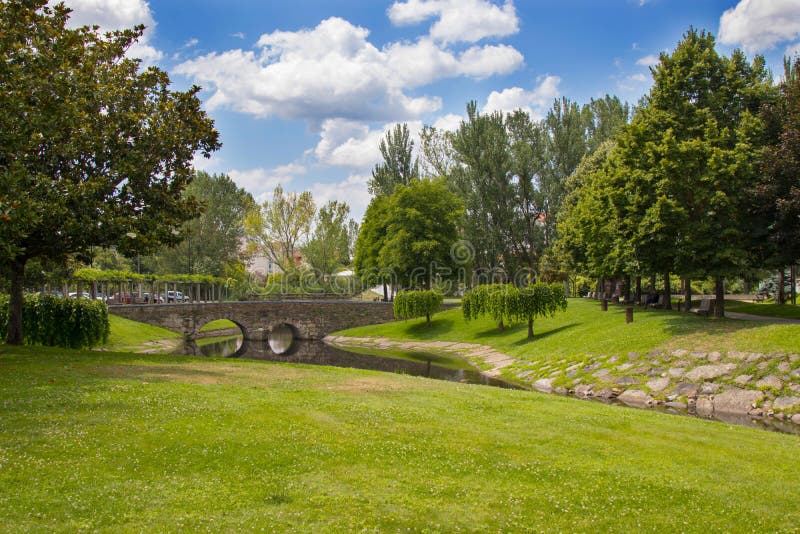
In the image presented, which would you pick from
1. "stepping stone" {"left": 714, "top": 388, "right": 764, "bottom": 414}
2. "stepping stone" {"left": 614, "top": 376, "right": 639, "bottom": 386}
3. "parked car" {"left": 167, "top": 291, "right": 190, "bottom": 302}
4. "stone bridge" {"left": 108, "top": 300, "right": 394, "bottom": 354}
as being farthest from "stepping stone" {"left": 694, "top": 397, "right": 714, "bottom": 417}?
"parked car" {"left": 167, "top": 291, "right": 190, "bottom": 302}

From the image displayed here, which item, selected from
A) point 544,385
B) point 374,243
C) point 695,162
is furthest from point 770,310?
point 374,243

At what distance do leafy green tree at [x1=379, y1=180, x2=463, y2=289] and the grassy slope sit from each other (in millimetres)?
10379

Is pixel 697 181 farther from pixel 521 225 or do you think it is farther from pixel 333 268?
pixel 333 268

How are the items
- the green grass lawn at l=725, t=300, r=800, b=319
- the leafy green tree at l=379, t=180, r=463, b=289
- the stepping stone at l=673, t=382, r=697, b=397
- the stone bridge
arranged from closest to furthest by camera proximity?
the stepping stone at l=673, t=382, r=697, b=397 → the green grass lawn at l=725, t=300, r=800, b=319 → the stone bridge → the leafy green tree at l=379, t=180, r=463, b=289

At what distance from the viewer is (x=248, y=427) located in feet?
44.8

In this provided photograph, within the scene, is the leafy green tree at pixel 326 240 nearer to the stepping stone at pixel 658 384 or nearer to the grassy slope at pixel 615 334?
the grassy slope at pixel 615 334

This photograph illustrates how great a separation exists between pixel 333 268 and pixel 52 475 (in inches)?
3748

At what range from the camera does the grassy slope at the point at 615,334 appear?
29.9 m

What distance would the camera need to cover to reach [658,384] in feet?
97.4

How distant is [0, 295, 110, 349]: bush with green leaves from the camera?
120 feet

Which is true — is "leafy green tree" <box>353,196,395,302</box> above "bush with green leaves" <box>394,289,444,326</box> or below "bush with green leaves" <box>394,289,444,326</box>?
above

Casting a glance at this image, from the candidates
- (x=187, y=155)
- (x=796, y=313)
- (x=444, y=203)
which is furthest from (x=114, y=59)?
(x=444, y=203)

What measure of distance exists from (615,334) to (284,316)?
4771cm

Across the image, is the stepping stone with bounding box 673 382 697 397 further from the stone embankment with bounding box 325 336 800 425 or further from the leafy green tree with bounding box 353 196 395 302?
the leafy green tree with bounding box 353 196 395 302
